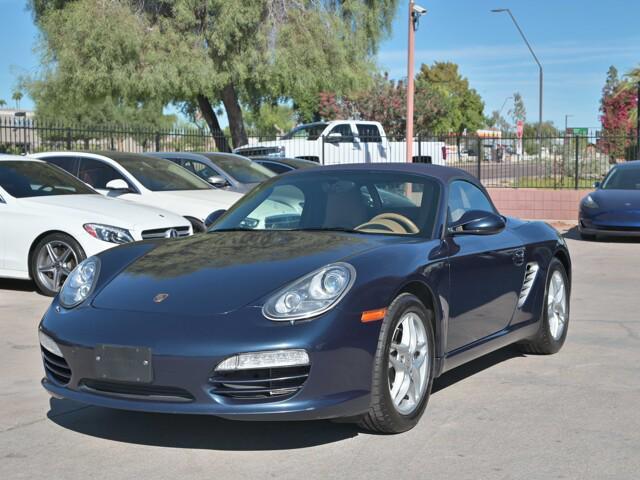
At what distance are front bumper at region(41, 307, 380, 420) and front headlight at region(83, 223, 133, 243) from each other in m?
5.43

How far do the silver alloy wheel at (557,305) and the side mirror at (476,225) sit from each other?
139cm

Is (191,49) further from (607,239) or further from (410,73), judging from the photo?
(607,239)

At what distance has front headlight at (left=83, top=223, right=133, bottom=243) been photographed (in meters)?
10.1

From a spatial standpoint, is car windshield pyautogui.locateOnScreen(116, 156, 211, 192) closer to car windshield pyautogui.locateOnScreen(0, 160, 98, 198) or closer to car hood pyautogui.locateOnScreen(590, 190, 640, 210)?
car windshield pyautogui.locateOnScreen(0, 160, 98, 198)

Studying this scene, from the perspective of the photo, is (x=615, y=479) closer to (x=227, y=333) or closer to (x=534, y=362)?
(x=227, y=333)

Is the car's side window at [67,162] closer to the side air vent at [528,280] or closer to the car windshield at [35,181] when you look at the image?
the car windshield at [35,181]

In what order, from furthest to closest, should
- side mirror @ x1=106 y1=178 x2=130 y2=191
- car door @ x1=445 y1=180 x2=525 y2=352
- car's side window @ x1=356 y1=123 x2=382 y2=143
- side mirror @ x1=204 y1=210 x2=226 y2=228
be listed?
car's side window @ x1=356 y1=123 x2=382 y2=143
side mirror @ x1=106 y1=178 x2=130 y2=191
side mirror @ x1=204 y1=210 x2=226 y2=228
car door @ x1=445 y1=180 x2=525 y2=352

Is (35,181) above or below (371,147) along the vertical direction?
below

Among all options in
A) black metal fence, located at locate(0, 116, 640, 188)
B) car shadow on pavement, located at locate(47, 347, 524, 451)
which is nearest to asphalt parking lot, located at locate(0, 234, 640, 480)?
car shadow on pavement, located at locate(47, 347, 524, 451)

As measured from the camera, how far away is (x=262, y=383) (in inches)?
178

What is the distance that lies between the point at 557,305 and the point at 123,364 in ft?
12.5

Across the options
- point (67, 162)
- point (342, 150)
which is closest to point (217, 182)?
point (67, 162)

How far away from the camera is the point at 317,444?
4.89 m

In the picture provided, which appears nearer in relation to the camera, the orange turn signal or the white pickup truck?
the orange turn signal
